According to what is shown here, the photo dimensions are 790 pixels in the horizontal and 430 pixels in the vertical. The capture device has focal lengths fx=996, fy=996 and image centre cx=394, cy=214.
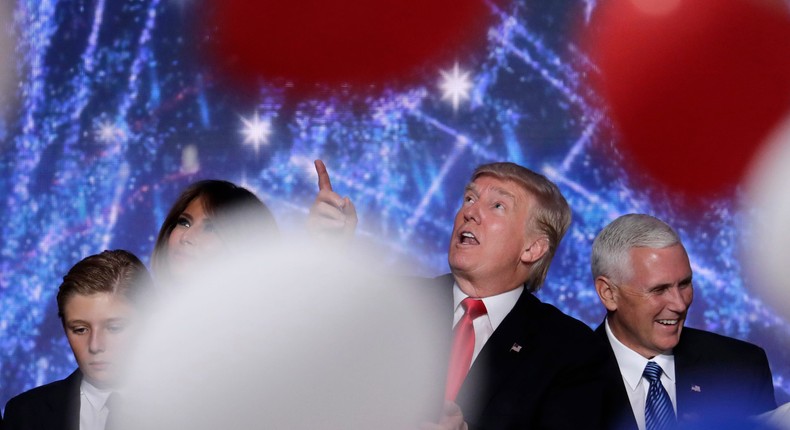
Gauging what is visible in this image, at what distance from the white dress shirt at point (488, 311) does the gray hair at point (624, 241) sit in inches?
12.4

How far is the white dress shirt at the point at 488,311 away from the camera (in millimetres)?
2178

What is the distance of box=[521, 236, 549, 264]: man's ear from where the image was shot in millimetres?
2328

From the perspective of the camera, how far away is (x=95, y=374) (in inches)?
81.3

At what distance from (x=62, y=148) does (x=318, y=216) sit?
191 centimetres

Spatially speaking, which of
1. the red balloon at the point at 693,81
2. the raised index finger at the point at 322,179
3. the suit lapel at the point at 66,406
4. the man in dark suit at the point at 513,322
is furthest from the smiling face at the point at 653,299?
the suit lapel at the point at 66,406

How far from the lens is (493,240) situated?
2.28 metres

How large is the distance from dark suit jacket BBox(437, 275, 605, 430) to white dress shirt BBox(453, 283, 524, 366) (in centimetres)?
5

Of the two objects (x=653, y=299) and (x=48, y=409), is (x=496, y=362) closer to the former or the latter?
(x=653, y=299)

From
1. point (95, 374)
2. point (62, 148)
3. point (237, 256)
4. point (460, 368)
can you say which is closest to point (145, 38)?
point (62, 148)

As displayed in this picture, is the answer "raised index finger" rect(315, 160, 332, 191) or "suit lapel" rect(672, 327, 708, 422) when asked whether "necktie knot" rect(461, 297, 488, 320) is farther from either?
"suit lapel" rect(672, 327, 708, 422)

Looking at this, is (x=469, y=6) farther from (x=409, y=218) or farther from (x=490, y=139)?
(x=409, y=218)

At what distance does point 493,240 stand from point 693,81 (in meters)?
1.50

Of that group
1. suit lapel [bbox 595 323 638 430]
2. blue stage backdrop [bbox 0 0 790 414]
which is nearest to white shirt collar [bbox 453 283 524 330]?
suit lapel [bbox 595 323 638 430]

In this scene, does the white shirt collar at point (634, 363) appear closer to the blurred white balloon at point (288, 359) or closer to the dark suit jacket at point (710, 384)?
the dark suit jacket at point (710, 384)
